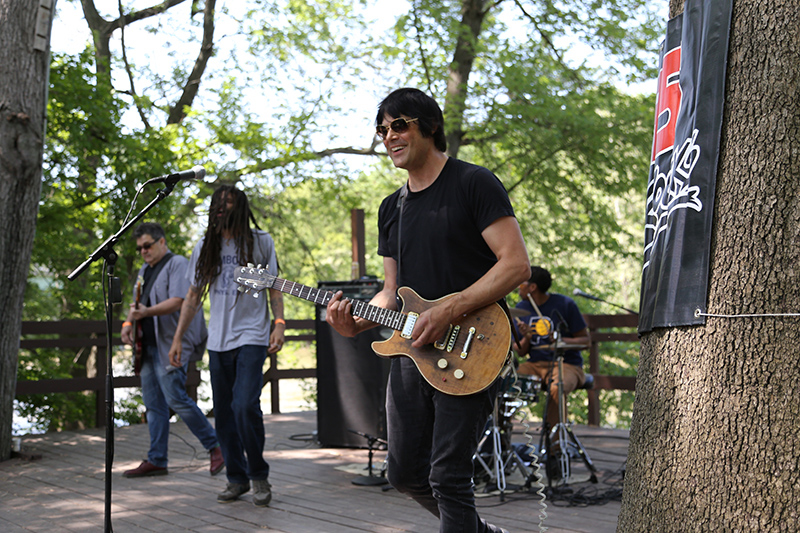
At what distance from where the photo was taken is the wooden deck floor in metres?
4.47

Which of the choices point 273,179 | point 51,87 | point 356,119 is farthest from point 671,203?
point 356,119

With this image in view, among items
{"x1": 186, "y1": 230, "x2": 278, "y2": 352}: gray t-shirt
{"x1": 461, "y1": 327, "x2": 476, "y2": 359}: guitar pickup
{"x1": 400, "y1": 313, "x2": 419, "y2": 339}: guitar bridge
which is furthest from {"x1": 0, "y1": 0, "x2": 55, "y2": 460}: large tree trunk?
{"x1": 461, "y1": 327, "x2": 476, "y2": 359}: guitar pickup

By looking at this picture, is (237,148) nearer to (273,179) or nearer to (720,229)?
(273,179)

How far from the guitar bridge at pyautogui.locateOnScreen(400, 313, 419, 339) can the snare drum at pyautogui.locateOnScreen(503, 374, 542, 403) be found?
2799 millimetres

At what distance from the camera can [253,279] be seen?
4.08 meters

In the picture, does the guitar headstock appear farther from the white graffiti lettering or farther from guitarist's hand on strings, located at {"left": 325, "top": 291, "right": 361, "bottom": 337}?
the white graffiti lettering

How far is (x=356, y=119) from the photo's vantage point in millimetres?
18344

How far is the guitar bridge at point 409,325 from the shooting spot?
301 centimetres

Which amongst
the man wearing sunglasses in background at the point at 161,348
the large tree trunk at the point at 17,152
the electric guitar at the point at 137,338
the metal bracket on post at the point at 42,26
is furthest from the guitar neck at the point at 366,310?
the metal bracket on post at the point at 42,26

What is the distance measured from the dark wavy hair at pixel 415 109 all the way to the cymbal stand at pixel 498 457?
2782mm

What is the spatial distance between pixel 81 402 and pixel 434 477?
9969 mm

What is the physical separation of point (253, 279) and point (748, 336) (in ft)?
8.36

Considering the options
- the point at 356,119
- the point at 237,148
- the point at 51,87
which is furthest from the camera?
the point at 356,119

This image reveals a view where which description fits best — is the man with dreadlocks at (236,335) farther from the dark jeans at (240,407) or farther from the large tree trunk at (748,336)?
the large tree trunk at (748,336)
